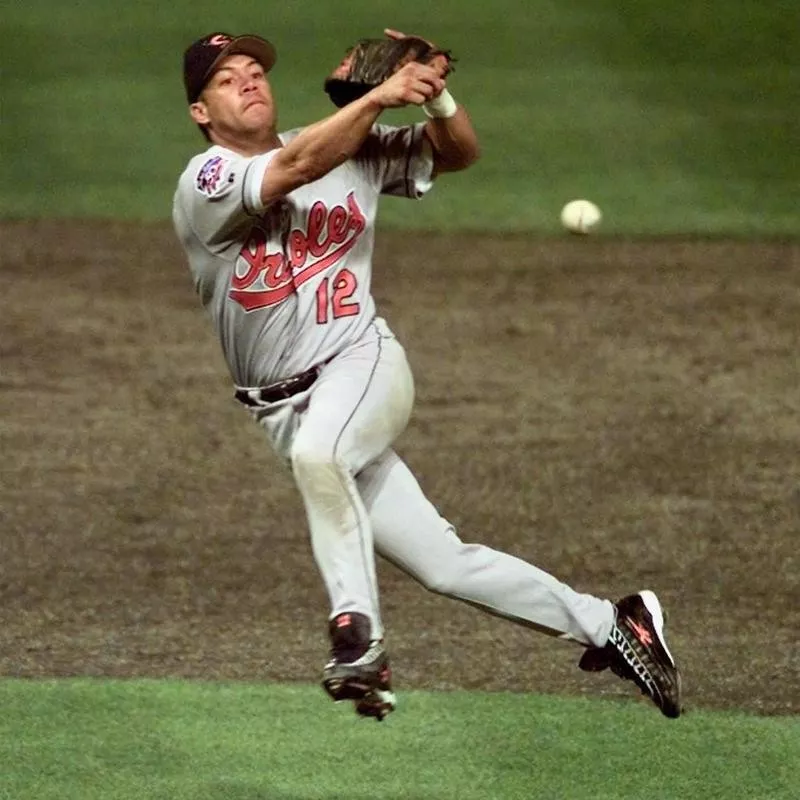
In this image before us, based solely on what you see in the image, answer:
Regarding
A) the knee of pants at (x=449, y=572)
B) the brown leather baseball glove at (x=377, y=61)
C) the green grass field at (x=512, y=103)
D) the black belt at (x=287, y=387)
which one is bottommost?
the green grass field at (x=512, y=103)

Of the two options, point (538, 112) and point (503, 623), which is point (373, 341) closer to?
point (503, 623)

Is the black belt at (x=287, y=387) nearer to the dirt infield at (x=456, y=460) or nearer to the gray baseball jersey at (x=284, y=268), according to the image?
the gray baseball jersey at (x=284, y=268)

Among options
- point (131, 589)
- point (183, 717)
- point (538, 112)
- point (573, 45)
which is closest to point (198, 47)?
point (183, 717)

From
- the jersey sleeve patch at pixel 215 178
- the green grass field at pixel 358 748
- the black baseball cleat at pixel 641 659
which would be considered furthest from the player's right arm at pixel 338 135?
the green grass field at pixel 358 748

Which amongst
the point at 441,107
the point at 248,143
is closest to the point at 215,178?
the point at 248,143

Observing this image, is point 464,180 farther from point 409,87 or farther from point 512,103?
point 409,87

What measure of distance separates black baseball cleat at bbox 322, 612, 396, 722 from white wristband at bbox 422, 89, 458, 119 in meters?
1.52

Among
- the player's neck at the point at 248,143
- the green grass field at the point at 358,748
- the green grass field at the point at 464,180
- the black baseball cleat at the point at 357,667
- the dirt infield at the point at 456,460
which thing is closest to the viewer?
the black baseball cleat at the point at 357,667

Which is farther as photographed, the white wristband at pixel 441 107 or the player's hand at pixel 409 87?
the white wristband at pixel 441 107

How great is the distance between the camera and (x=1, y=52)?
14578 mm

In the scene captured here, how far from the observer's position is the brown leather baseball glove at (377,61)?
518 centimetres

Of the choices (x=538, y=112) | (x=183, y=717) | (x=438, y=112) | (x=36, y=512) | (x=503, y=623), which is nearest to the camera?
(x=438, y=112)

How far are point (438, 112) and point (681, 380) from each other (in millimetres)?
4627

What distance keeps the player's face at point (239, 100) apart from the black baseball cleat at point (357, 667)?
150 cm
